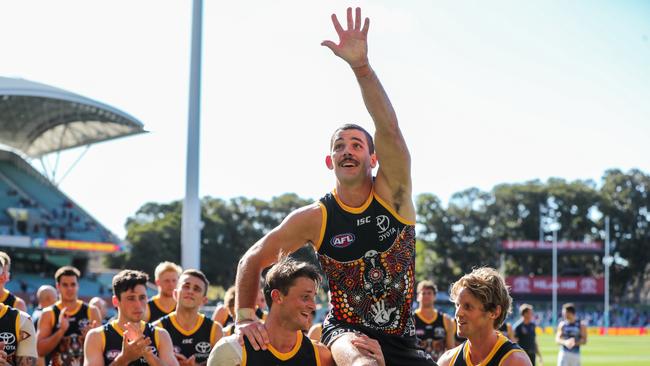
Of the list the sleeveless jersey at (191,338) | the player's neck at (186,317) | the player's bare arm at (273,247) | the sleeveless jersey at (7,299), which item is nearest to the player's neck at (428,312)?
the sleeveless jersey at (191,338)

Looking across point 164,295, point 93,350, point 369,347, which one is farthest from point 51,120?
point 369,347

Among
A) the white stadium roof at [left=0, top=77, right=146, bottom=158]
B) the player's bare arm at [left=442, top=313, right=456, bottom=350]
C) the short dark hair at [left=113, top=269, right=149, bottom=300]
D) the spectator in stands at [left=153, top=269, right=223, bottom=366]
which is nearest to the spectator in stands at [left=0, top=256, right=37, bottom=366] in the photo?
the short dark hair at [left=113, top=269, right=149, bottom=300]

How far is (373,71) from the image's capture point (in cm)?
547

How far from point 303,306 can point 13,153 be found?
5815 cm

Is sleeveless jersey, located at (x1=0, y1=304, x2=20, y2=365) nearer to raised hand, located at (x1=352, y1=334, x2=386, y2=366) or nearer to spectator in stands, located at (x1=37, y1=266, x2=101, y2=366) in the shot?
spectator in stands, located at (x1=37, y1=266, x2=101, y2=366)

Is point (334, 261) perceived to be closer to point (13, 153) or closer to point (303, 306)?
point (303, 306)

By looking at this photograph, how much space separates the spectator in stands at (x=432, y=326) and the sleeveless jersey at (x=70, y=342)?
212 inches

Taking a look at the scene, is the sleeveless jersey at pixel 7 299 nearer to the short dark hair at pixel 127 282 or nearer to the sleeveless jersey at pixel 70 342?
the sleeveless jersey at pixel 70 342

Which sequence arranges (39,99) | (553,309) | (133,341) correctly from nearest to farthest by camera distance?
(133,341), (39,99), (553,309)

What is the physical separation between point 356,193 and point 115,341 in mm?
3946

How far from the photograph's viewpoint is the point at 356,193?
5.58 metres

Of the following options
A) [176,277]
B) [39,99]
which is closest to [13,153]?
[39,99]

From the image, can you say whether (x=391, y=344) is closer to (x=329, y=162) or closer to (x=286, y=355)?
(x=286, y=355)

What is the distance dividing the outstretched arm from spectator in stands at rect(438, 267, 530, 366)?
0.93 metres
